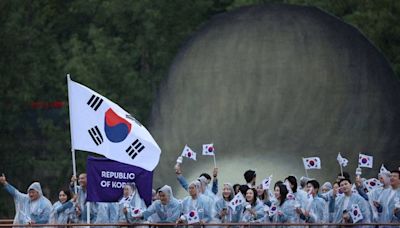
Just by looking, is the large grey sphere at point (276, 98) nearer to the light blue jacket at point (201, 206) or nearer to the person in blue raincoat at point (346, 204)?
the person in blue raincoat at point (346, 204)

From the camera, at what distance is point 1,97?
48.3 m

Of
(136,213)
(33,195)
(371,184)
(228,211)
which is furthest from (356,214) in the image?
(33,195)

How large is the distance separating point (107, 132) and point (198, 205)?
7.22ft

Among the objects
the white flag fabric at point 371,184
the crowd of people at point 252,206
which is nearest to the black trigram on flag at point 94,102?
the crowd of people at point 252,206

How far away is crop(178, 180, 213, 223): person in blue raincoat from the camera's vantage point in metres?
28.4

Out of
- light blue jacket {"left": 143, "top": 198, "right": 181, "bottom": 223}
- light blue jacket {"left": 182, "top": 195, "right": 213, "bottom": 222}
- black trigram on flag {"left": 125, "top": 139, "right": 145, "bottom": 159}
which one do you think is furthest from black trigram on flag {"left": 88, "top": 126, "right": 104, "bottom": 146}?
light blue jacket {"left": 182, "top": 195, "right": 213, "bottom": 222}

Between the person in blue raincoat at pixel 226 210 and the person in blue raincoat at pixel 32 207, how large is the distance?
321 cm

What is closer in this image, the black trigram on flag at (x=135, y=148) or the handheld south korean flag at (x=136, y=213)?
the black trigram on flag at (x=135, y=148)

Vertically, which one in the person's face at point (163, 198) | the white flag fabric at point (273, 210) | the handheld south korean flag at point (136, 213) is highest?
the person's face at point (163, 198)

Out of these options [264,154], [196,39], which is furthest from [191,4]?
[264,154]

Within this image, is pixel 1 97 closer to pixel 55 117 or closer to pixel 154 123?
pixel 55 117

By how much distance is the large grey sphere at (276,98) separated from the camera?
38.3 meters

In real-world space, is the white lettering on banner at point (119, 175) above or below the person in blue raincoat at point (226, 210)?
above

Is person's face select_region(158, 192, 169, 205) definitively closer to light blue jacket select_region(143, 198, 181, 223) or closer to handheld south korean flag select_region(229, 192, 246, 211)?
light blue jacket select_region(143, 198, 181, 223)
